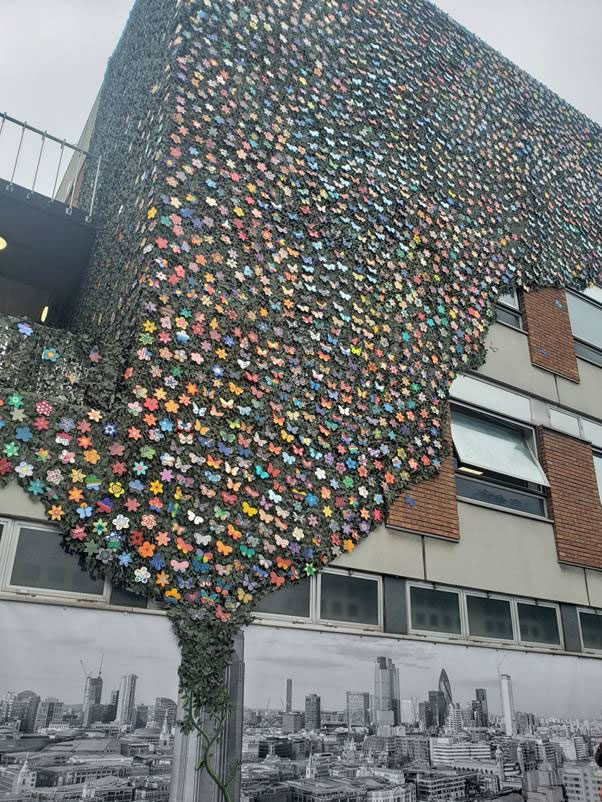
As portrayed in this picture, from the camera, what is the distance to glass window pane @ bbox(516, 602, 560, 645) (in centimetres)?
838

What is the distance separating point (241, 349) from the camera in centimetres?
→ 732

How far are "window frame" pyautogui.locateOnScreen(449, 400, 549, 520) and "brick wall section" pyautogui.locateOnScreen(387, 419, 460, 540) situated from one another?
0.82 ft

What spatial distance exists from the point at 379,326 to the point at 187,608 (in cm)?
451

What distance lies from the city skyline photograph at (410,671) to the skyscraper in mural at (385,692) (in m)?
0.06

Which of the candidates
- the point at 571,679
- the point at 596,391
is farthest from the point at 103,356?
the point at 596,391

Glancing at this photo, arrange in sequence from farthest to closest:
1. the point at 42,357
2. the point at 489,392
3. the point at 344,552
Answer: the point at 489,392
the point at 344,552
the point at 42,357

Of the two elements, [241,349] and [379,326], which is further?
[379,326]

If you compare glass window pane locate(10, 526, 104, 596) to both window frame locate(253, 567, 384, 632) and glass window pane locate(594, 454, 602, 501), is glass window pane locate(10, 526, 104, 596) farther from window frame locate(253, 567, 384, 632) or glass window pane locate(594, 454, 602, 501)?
glass window pane locate(594, 454, 602, 501)

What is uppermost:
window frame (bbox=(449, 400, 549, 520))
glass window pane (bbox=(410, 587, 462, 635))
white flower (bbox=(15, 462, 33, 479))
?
window frame (bbox=(449, 400, 549, 520))

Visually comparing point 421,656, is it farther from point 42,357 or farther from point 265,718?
point 42,357

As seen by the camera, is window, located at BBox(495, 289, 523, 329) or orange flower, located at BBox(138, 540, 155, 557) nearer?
orange flower, located at BBox(138, 540, 155, 557)

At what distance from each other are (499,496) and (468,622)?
1.97m

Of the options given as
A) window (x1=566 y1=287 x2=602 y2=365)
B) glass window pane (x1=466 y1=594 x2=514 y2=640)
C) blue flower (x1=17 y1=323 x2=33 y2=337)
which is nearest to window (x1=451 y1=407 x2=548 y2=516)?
glass window pane (x1=466 y1=594 x2=514 y2=640)

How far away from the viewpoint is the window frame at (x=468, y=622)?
24.8 feet
